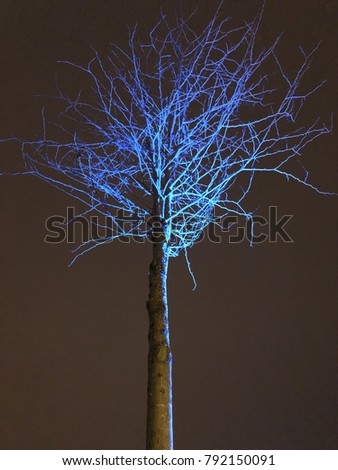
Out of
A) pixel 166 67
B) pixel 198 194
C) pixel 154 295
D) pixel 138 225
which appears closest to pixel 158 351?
pixel 154 295

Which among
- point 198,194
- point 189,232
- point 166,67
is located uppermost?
point 166,67

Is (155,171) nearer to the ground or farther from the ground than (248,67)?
nearer to the ground

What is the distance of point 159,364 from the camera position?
135 inches

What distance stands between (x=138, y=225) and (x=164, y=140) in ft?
2.23

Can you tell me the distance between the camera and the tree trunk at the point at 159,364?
3250 millimetres

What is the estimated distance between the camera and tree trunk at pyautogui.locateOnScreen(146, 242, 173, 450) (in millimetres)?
3250

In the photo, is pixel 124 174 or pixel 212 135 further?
pixel 124 174

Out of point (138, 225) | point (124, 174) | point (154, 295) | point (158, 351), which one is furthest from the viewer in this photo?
point (124, 174)

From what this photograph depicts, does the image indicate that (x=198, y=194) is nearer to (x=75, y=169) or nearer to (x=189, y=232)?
(x=189, y=232)

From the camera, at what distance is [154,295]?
3707mm

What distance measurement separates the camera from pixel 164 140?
13.6ft

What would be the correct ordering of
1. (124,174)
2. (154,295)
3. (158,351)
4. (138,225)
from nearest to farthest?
(158,351) → (154,295) → (138,225) → (124,174)

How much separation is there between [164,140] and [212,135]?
1.19ft

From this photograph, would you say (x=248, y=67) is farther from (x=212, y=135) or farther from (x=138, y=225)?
(x=138, y=225)
